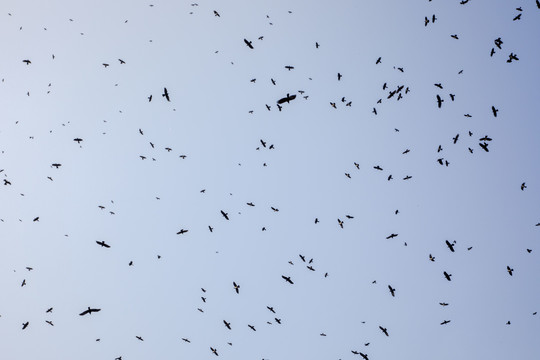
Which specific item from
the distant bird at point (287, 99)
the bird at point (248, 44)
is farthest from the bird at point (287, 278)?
the bird at point (248, 44)

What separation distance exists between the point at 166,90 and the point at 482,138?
5955 millimetres

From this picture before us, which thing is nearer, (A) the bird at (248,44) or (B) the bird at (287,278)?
(A) the bird at (248,44)

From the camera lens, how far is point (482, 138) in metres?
6.40

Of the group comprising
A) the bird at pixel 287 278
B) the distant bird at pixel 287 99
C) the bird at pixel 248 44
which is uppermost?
the bird at pixel 248 44

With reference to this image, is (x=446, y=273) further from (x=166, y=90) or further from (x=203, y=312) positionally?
(x=166, y=90)

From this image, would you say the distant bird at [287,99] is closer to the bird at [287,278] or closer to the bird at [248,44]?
the bird at [248,44]

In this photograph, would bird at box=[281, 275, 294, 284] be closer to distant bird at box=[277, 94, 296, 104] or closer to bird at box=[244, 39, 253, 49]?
distant bird at box=[277, 94, 296, 104]

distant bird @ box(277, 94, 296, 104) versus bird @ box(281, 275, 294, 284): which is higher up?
distant bird @ box(277, 94, 296, 104)

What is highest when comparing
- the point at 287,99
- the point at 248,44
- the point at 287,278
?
the point at 248,44

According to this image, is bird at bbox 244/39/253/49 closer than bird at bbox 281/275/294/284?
Yes

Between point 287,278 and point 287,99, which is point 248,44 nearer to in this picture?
point 287,99

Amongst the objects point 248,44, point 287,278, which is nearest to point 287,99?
point 248,44

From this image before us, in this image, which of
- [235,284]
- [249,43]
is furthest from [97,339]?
[249,43]

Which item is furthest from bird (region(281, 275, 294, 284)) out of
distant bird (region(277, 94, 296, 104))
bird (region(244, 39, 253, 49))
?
bird (region(244, 39, 253, 49))
